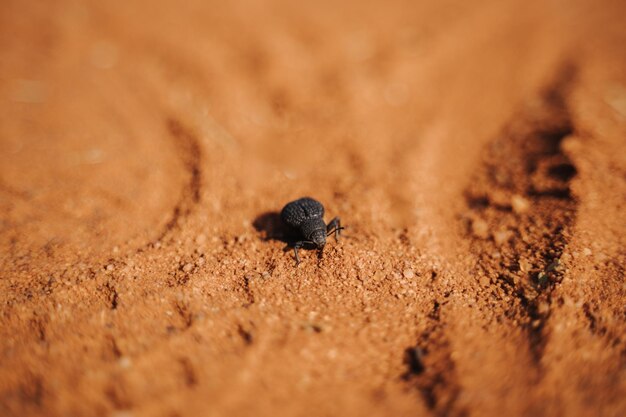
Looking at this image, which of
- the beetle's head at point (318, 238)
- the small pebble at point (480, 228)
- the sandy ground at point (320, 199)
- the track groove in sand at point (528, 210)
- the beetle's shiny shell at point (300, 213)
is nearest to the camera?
the sandy ground at point (320, 199)

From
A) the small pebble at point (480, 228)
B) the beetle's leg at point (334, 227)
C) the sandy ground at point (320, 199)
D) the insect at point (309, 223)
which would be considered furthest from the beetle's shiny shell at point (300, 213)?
the small pebble at point (480, 228)

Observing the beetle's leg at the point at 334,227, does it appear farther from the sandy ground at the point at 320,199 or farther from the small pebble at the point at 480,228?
the small pebble at the point at 480,228

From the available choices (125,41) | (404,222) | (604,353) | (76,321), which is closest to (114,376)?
(76,321)

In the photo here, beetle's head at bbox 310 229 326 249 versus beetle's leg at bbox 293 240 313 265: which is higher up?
beetle's head at bbox 310 229 326 249

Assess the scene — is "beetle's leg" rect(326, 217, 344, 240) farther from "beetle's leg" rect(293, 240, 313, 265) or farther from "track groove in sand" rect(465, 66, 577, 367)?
"track groove in sand" rect(465, 66, 577, 367)

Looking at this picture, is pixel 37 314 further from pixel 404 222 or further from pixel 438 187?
pixel 438 187

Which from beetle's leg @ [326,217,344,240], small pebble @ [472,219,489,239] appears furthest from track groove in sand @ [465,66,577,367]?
beetle's leg @ [326,217,344,240]
